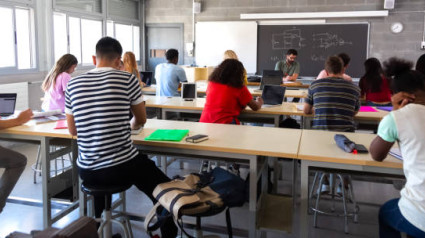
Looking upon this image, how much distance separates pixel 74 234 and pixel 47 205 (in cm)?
216

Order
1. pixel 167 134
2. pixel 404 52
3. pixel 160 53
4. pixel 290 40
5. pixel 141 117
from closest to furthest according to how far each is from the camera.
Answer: pixel 141 117 → pixel 167 134 → pixel 404 52 → pixel 290 40 → pixel 160 53

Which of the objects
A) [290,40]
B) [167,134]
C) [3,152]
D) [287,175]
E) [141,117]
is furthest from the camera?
[290,40]

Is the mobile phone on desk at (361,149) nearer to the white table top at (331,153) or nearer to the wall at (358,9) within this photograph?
the white table top at (331,153)

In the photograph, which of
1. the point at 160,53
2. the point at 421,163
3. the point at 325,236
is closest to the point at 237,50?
the point at 160,53

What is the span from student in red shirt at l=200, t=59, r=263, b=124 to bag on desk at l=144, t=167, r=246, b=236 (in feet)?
4.24

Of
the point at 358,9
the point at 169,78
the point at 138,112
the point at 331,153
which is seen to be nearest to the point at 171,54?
the point at 169,78

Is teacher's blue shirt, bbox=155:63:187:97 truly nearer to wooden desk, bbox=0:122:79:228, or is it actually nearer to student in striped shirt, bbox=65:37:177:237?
wooden desk, bbox=0:122:79:228

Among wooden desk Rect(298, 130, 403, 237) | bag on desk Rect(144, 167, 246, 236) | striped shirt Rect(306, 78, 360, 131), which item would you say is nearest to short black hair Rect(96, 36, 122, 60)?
bag on desk Rect(144, 167, 246, 236)

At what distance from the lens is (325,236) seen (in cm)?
280

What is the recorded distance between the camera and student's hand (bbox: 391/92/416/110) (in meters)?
1.84

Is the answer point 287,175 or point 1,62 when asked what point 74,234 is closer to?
point 287,175

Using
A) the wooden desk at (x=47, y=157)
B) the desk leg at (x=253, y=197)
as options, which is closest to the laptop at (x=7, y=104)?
the wooden desk at (x=47, y=157)

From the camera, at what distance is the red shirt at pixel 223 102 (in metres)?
3.35

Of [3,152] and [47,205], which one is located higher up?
[3,152]
